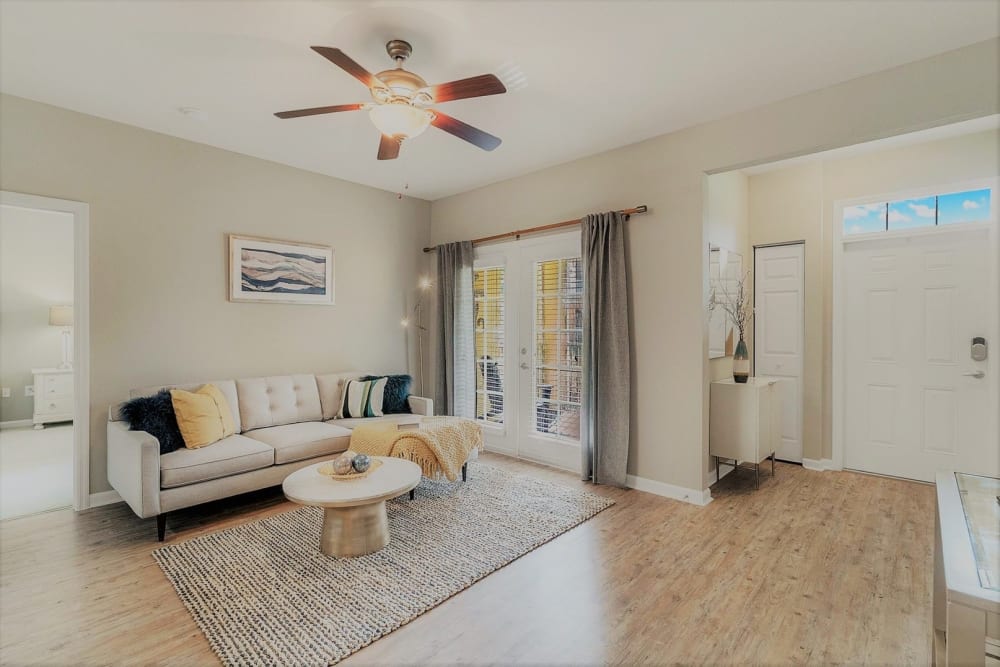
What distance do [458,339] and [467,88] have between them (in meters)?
3.20

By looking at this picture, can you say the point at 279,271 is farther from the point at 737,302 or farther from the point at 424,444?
the point at 737,302

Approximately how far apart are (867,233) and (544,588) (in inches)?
161

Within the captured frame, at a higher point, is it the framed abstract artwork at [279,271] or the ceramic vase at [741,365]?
the framed abstract artwork at [279,271]

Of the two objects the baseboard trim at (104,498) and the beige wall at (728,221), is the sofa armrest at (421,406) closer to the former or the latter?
the baseboard trim at (104,498)

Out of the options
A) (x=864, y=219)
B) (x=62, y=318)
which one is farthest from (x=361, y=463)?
(x=62, y=318)

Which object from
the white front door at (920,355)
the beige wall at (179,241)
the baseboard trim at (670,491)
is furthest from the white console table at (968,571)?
the beige wall at (179,241)

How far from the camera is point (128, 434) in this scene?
2.98m

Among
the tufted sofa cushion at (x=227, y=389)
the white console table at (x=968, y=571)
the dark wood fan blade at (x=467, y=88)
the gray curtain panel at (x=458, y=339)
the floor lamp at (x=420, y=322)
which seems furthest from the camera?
the floor lamp at (x=420, y=322)

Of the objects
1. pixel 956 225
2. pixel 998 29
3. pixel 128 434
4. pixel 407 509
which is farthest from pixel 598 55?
pixel 128 434

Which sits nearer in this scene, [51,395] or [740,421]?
[740,421]

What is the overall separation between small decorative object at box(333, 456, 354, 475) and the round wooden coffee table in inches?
2.2

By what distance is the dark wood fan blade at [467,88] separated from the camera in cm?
211

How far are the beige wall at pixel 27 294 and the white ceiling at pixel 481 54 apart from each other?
4.08m

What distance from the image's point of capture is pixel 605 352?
390cm
